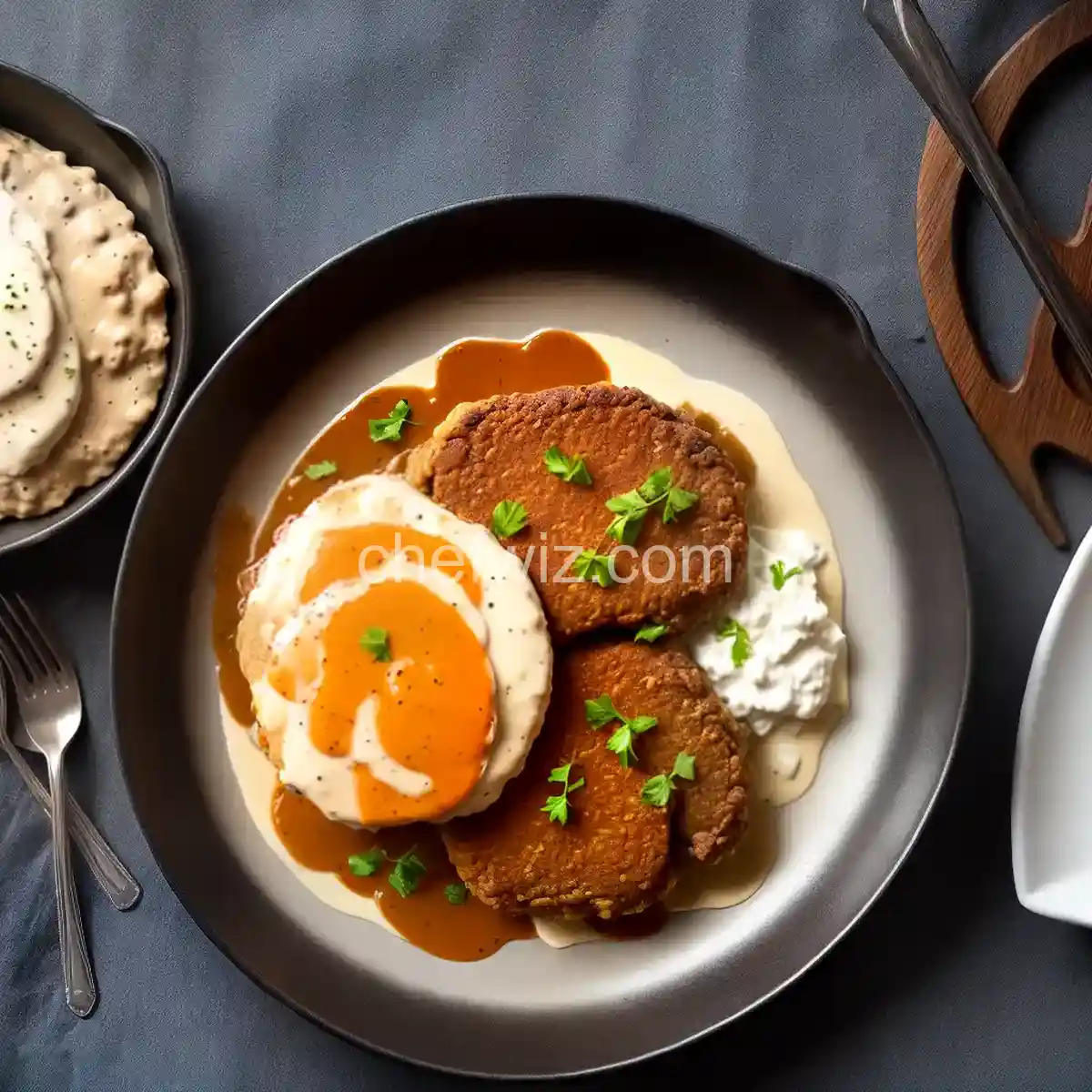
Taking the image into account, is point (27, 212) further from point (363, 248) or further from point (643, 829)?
point (643, 829)

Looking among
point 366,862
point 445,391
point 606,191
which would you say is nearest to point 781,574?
point 445,391

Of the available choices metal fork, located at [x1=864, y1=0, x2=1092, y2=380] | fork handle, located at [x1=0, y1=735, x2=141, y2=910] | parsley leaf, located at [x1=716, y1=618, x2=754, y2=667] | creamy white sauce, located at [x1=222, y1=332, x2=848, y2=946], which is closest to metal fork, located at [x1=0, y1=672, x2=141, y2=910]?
fork handle, located at [x1=0, y1=735, x2=141, y2=910]

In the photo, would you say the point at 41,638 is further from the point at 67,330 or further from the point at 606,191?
the point at 606,191

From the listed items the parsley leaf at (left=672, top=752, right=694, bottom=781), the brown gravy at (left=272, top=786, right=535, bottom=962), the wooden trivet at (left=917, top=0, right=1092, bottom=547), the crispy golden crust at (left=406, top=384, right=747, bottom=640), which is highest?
the wooden trivet at (left=917, top=0, right=1092, bottom=547)

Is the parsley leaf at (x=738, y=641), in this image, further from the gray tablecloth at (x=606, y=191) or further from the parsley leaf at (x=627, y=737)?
the gray tablecloth at (x=606, y=191)

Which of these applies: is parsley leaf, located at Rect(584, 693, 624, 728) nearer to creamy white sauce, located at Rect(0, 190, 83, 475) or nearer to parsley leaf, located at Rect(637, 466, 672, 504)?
parsley leaf, located at Rect(637, 466, 672, 504)

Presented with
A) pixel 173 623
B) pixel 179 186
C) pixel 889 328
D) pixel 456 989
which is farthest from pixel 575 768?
pixel 179 186
